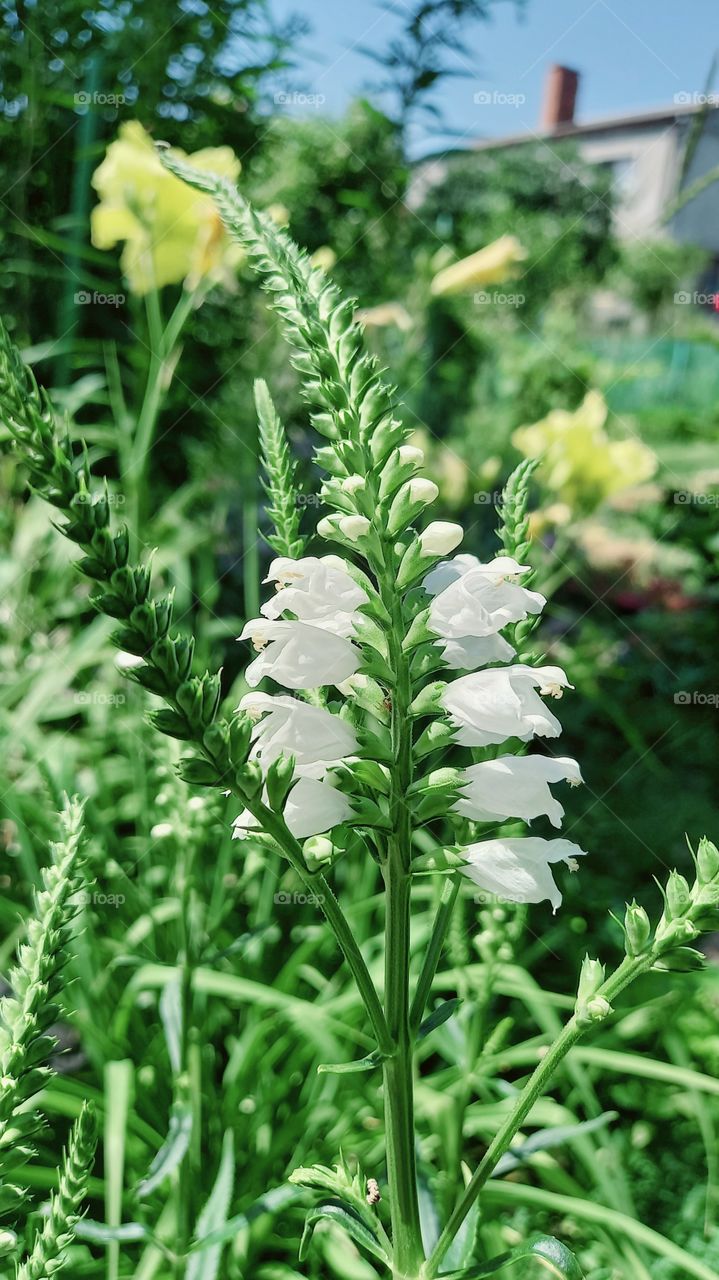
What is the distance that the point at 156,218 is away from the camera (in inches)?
72.4

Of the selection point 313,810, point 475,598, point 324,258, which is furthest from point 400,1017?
point 324,258

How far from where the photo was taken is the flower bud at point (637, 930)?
486 mm

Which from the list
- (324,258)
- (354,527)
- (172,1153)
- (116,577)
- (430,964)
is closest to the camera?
(116,577)

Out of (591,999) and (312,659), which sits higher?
(312,659)

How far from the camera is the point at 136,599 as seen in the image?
37cm

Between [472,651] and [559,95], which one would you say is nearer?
[472,651]

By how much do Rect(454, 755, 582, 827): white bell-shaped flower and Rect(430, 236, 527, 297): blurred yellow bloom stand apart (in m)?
1.89

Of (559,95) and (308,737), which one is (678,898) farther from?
(559,95)

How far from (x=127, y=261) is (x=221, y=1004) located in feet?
4.85

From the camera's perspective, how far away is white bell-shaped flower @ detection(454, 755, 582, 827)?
1.69 ft

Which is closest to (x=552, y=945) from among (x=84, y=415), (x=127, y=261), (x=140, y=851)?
(x=140, y=851)

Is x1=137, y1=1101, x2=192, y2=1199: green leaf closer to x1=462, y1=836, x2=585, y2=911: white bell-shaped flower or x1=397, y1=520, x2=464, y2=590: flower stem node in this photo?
x1=462, y1=836, x2=585, y2=911: white bell-shaped flower

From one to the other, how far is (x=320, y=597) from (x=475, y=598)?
0.28 ft

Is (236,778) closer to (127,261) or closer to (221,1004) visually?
(221,1004)
